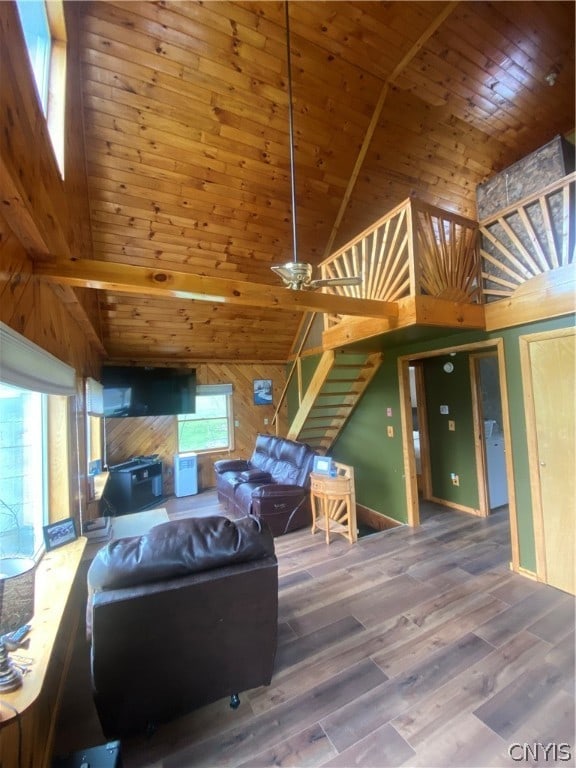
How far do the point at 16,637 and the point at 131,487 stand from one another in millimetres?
4017

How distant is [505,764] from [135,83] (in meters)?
5.70

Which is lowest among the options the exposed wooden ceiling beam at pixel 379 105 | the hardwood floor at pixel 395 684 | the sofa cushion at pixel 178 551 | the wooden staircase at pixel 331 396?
the hardwood floor at pixel 395 684

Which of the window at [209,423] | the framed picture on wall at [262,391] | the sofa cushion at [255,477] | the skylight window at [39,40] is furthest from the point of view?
the framed picture on wall at [262,391]

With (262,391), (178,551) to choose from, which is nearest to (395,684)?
(178,551)

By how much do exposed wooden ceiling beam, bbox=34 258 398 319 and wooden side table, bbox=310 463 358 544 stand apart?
193 cm

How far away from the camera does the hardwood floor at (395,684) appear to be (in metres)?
1.62

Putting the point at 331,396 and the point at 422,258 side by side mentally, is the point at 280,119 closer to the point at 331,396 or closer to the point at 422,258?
the point at 422,258

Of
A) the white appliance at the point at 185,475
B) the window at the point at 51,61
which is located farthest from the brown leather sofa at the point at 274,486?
the window at the point at 51,61

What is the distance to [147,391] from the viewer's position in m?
5.93

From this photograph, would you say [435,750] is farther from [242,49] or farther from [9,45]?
[242,49]

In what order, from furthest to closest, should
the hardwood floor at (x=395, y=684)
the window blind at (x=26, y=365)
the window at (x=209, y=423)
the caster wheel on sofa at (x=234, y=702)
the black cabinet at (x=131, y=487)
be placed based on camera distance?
the window at (x=209, y=423), the black cabinet at (x=131, y=487), the caster wheel on sofa at (x=234, y=702), the hardwood floor at (x=395, y=684), the window blind at (x=26, y=365)

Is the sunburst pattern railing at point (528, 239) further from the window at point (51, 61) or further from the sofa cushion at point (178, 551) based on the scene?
the window at point (51, 61)

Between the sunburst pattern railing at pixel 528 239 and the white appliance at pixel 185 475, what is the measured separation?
17.3 feet

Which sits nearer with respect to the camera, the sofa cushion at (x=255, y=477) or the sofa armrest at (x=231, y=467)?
the sofa cushion at (x=255, y=477)
